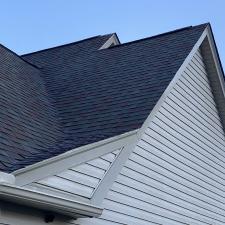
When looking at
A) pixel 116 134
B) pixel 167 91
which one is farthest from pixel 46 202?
pixel 167 91

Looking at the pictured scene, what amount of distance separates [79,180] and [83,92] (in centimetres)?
374

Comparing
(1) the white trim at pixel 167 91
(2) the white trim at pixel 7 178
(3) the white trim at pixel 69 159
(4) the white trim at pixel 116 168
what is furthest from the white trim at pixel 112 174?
(2) the white trim at pixel 7 178

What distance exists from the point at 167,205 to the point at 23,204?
12.8 ft

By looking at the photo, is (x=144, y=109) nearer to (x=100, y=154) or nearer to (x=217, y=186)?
(x=100, y=154)

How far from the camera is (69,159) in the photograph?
6164 mm

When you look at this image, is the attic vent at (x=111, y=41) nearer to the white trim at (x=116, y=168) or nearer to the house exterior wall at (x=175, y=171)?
the house exterior wall at (x=175, y=171)

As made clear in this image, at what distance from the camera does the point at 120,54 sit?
11.5 m

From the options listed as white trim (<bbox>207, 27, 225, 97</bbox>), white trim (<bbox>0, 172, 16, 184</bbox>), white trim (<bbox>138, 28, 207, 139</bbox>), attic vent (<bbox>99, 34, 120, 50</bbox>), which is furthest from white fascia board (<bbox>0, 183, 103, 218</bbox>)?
attic vent (<bbox>99, 34, 120, 50</bbox>)

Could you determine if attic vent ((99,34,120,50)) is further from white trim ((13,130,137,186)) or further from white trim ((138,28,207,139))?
white trim ((13,130,137,186))

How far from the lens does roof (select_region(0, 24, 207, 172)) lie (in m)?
7.04

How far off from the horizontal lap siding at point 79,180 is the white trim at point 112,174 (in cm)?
6

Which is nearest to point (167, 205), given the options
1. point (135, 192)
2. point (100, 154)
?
point (135, 192)

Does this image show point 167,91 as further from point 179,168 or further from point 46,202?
point 46,202

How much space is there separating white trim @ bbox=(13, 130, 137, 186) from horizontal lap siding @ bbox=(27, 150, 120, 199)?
73 mm
